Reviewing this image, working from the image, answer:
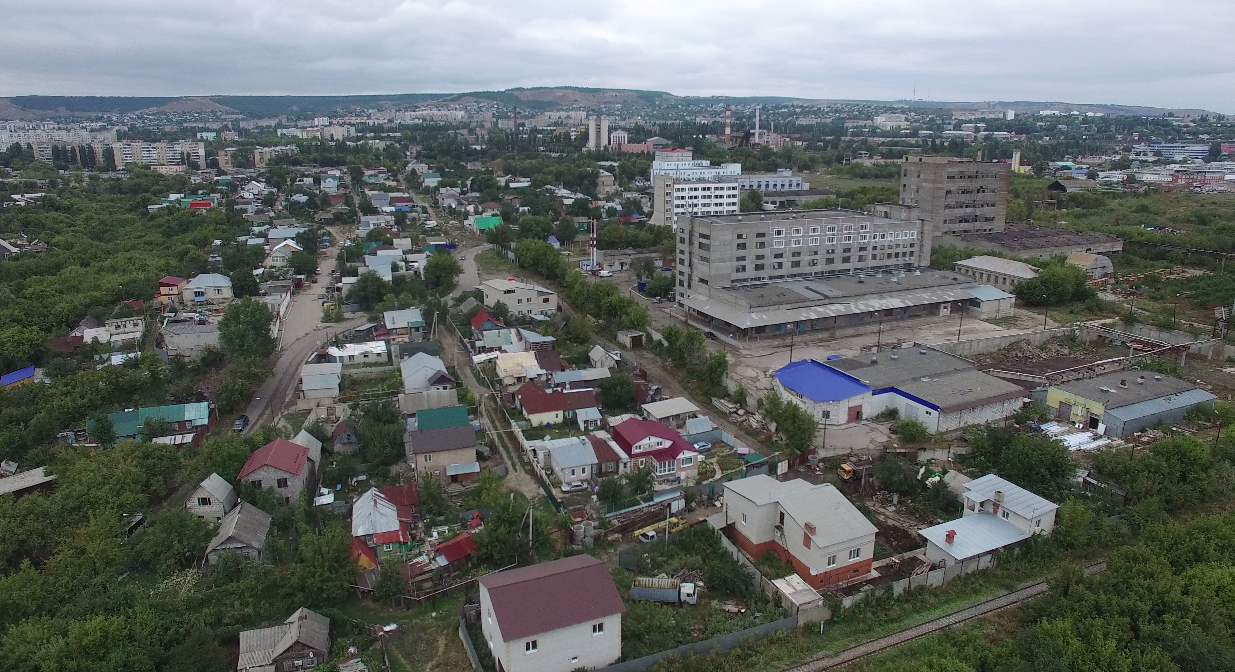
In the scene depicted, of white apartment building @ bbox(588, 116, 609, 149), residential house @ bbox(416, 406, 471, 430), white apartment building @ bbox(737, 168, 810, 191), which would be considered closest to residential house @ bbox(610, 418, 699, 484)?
residential house @ bbox(416, 406, 471, 430)

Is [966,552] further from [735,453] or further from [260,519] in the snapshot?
[260,519]

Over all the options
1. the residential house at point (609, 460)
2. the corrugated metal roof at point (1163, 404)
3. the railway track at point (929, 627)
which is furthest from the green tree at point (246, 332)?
the corrugated metal roof at point (1163, 404)

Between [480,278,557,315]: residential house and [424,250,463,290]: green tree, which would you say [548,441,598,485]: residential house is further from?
[424,250,463,290]: green tree

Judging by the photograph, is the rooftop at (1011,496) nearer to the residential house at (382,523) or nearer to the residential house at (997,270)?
the residential house at (382,523)

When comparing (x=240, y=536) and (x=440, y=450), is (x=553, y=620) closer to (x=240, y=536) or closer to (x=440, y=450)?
(x=240, y=536)

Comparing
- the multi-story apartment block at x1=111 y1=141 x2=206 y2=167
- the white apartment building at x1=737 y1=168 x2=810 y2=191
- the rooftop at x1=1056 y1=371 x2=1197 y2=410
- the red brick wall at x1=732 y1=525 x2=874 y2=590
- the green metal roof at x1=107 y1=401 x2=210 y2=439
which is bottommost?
the red brick wall at x1=732 y1=525 x2=874 y2=590

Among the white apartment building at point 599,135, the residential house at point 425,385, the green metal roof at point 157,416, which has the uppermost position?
the white apartment building at point 599,135

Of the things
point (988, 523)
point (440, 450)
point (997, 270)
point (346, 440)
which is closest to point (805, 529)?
point (988, 523)
